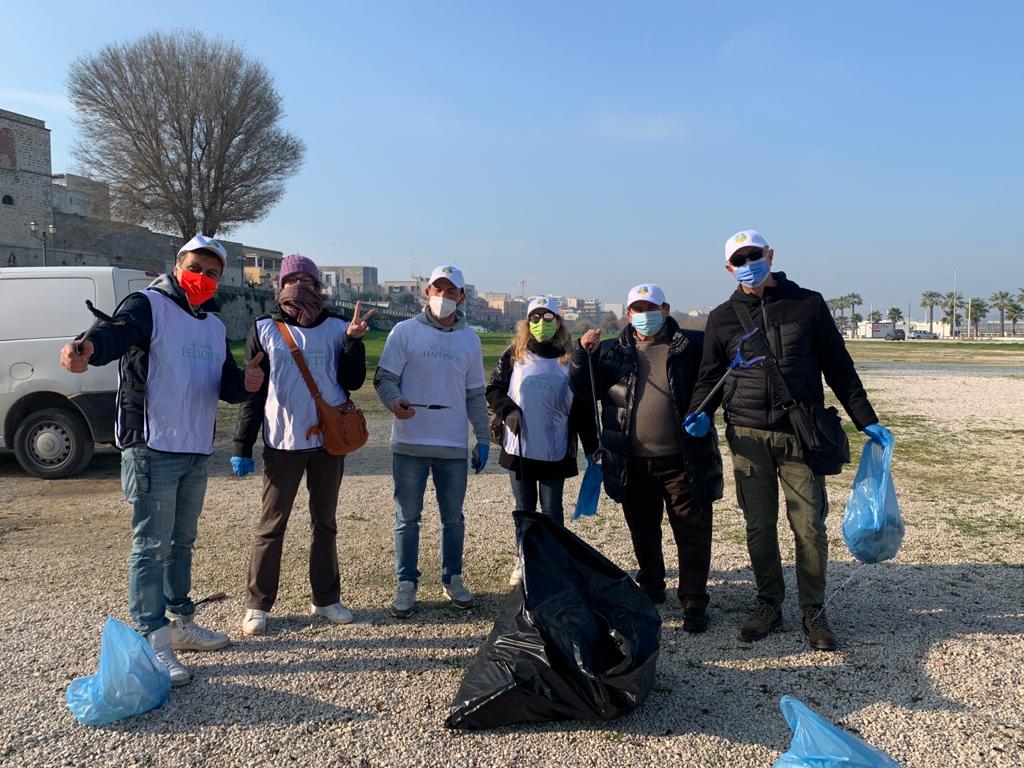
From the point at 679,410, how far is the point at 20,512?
5671mm

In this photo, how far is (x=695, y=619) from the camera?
3.65 metres

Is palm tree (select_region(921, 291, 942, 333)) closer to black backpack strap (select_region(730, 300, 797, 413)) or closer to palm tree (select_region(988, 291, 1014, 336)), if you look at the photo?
palm tree (select_region(988, 291, 1014, 336))

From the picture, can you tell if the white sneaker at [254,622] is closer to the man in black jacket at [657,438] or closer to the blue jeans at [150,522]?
the blue jeans at [150,522]

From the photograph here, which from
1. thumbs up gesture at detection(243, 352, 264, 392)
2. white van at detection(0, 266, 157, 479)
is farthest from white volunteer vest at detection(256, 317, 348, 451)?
white van at detection(0, 266, 157, 479)

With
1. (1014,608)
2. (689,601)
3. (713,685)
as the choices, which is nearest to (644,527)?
(689,601)

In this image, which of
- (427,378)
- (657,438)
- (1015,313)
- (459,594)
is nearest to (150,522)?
(427,378)

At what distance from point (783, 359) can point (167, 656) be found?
3237 millimetres

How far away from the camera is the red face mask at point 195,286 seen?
329 cm

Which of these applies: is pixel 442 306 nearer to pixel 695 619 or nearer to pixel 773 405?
pixel 773 405

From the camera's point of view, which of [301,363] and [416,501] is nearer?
[301,363]

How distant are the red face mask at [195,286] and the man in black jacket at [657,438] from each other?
1978 mm

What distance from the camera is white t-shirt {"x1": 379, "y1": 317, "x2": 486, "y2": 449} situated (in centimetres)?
384

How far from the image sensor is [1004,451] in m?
8.83

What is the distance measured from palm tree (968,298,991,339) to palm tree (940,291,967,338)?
2037 mm
